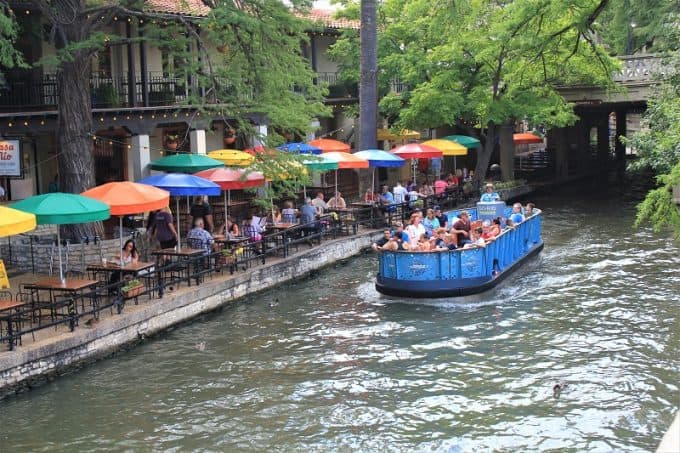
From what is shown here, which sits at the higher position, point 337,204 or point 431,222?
point 337,204

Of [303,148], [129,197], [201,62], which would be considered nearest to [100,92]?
[201,62]

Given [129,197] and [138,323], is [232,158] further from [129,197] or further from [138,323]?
[138,323]

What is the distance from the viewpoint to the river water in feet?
41.0

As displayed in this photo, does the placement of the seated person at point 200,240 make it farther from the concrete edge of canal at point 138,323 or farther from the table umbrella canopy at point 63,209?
the table umbrella canopy at point 63,209

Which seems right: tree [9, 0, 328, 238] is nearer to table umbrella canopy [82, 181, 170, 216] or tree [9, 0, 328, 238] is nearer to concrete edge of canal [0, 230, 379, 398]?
table umbrella canopy [82, 181, 170, 216]

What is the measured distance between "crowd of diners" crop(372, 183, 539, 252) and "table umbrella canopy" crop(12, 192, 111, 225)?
21.5ft

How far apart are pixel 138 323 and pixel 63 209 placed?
8.37 feet

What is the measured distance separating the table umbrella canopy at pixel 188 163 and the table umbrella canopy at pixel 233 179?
125 centimetres

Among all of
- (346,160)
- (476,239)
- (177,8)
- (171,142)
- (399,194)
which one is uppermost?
(177,8)

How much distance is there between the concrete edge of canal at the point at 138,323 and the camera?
14102mm

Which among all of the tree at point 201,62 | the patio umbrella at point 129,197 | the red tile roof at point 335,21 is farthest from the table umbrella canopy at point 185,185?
the red tile roof at point 335,21

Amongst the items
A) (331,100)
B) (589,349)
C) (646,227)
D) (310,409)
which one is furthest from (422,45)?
(310,409)

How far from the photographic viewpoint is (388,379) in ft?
48.7

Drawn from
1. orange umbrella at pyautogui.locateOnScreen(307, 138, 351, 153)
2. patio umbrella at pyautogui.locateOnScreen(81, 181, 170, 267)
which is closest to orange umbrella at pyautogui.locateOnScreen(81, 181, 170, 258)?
patio umbrella at pyautogui.locateOnScreen(81, 181, 170, 267)
